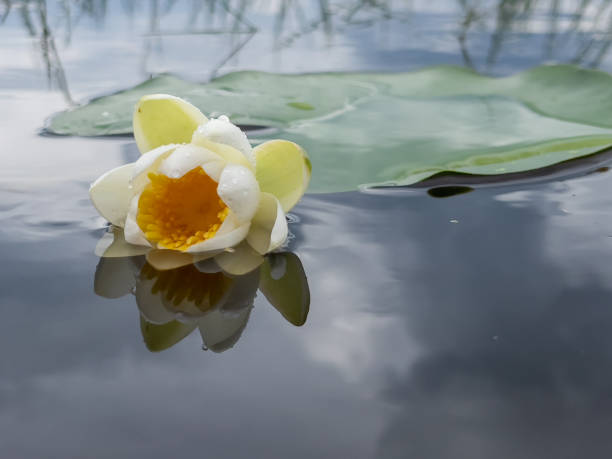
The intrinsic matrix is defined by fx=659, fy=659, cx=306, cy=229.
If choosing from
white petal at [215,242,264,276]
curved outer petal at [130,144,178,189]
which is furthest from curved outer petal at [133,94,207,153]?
white petal at [215,242,264,276]

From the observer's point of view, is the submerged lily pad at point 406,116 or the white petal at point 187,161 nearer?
the white petal at point 187,161

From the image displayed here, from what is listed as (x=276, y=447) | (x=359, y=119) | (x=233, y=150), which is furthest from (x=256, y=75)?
(x=276, y=447)

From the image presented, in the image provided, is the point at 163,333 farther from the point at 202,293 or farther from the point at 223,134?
the point at 223,134

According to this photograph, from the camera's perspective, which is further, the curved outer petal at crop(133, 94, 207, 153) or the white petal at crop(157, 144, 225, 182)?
the curved outer petal at crop(133, 94, 207, 153)

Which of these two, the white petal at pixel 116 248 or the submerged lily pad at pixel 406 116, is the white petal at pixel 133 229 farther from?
the submerged lily pad at pixel 406 116

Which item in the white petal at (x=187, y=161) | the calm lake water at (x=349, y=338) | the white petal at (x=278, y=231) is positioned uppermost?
the white petal at (x=187, y=161)

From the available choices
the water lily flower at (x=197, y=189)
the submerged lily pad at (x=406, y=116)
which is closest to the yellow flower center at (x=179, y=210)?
the water lily flower at (x=197, y=189)

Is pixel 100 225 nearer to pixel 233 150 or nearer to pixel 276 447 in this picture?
pixel 233 150

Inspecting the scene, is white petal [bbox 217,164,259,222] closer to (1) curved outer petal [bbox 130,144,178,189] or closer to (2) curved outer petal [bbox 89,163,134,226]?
(1) curved outer petal [bbox 130,144,178,189]
